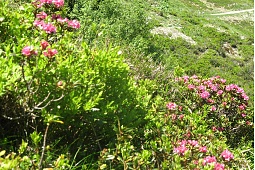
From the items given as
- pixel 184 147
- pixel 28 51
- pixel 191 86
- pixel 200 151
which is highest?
pixel 28 51

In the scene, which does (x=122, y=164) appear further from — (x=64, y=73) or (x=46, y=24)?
(x=46, y=24)

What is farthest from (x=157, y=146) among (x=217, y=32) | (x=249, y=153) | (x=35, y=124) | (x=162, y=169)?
(x=217, y=32)

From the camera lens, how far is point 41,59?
248 cm

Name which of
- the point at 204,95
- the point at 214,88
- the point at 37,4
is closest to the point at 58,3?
the point at 37,4

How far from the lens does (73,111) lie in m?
2.63

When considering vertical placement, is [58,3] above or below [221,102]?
above

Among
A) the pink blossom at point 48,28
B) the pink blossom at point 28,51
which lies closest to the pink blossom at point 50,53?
the pink blossom at point 28,51

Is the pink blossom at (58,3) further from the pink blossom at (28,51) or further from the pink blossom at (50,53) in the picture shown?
the pink blossom at (28,51)

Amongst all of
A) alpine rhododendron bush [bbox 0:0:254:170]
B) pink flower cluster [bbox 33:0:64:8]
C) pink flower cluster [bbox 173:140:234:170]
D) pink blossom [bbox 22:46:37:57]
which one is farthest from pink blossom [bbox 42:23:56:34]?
pink flower cluster [bbox 173:140:234:170]

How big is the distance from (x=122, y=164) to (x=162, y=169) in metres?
0.33

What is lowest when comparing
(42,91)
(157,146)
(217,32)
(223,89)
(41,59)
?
(217,32)

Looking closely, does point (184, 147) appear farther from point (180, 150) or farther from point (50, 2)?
point (50, 2)

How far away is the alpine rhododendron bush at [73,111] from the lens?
245cm

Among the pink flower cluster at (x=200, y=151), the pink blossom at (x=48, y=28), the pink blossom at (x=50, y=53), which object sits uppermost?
the pink blossom at (x=50, y=53)
